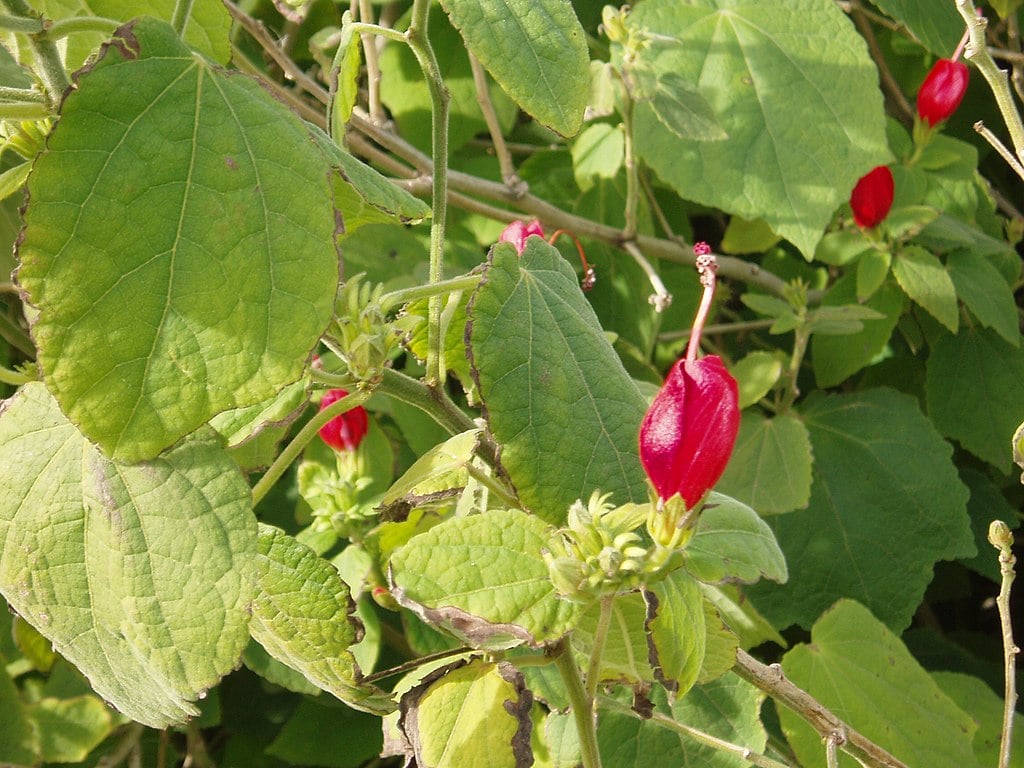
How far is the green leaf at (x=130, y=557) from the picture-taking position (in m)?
0.57

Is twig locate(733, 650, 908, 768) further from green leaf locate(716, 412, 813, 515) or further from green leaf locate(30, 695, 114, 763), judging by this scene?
green leaf locate(30, 695, 114, 763)

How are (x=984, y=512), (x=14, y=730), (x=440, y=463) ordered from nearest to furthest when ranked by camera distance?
(x=440, y=463) → (x=14, y=730) → (x=984, y=512)

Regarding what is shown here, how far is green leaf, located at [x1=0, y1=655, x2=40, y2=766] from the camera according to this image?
4.20 feet

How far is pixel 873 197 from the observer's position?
1366mm

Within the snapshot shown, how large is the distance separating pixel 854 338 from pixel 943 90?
35cm

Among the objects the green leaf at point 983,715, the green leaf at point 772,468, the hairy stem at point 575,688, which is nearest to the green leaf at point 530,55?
the hairy stem at point 575,688

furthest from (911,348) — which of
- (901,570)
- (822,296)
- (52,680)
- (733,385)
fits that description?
(52,680)

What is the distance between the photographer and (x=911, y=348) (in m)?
1.60

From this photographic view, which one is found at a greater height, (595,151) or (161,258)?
(161,258)

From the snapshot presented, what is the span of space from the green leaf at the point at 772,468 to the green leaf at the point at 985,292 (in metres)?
0.30

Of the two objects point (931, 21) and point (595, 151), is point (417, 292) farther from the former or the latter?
point (931, 21)

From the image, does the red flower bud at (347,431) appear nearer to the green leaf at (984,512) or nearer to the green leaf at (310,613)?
the green leaf at (310,613)

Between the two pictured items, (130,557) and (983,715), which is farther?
(983,715)

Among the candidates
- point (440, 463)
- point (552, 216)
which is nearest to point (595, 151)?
point (552, 216)
